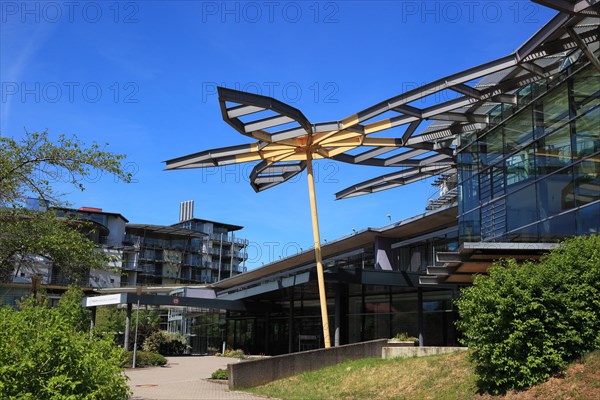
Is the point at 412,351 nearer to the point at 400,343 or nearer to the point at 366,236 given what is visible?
the point at 400,343

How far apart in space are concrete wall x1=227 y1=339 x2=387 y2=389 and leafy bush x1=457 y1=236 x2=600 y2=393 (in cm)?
917

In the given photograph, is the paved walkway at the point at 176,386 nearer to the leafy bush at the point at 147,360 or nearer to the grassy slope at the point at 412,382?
the grassy slope at the point at 412,382

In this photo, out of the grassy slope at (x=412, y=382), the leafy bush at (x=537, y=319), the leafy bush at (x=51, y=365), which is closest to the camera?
the leafy bush at (x=51, y=365)

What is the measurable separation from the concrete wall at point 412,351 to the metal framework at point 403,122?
5.65 metres

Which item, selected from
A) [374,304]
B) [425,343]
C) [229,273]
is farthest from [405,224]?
[229,273]

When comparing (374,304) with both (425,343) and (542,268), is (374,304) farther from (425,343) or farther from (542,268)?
(542,268)

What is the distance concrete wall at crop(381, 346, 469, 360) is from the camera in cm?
2126

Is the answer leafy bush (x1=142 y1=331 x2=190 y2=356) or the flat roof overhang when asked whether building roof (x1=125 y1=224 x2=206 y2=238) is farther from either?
the flat roof overhang

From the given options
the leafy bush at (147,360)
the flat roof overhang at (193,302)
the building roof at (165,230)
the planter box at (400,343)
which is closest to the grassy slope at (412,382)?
the planter box at (400,343)

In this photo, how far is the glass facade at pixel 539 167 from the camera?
18328 mm

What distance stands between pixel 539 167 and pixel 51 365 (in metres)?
16.7

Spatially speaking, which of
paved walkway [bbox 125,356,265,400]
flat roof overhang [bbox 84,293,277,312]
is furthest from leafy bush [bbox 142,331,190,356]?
paved walkway [bbox 125,356,265,400]

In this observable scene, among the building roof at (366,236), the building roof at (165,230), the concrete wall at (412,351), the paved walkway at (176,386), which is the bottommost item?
the paved walkway at (176,386)

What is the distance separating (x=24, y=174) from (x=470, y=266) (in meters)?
14.2
